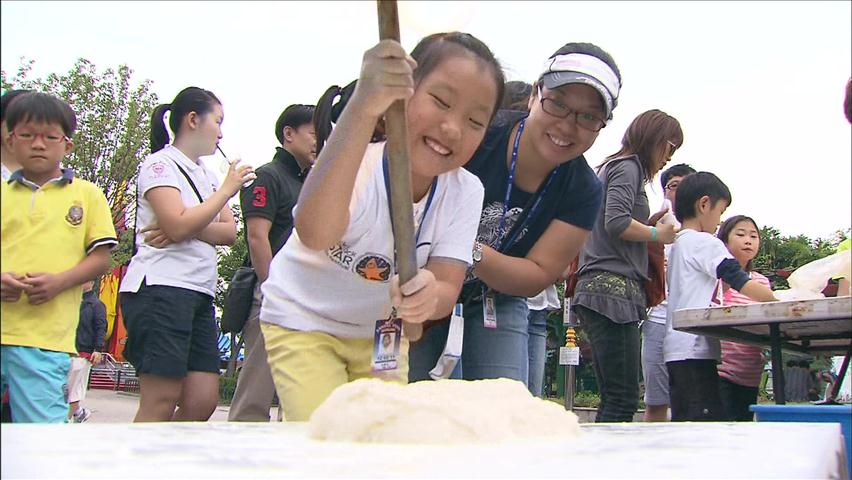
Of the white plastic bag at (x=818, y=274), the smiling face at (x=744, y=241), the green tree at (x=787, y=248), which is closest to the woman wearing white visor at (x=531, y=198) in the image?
the white plastic bag at (x=818, y=274)

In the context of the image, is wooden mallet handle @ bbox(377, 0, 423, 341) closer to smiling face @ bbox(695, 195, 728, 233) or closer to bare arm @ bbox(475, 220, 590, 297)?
bare arm @ bbox(475, 220, 590, 297)

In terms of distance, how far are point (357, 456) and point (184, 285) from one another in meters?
2.31

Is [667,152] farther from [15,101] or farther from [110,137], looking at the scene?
[15,101]

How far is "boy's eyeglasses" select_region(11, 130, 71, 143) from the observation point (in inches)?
32.1

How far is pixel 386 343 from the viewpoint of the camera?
1841 mm

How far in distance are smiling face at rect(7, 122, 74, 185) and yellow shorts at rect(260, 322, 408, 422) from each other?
45.5 inches

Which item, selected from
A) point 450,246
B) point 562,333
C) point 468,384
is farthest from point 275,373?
point 562,333

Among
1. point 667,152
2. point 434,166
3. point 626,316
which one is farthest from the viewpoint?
point 667,152

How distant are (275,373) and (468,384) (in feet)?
2.81

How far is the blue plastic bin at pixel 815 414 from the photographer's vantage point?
254 cm

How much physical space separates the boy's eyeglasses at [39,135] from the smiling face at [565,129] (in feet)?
6.03

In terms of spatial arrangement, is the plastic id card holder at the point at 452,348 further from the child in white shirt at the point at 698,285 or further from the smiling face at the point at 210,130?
the child in white shirt at the point at 698,285

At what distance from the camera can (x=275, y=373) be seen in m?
2.04

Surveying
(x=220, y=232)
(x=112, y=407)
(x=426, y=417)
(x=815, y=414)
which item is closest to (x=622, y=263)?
A: (x=815, y=414)
